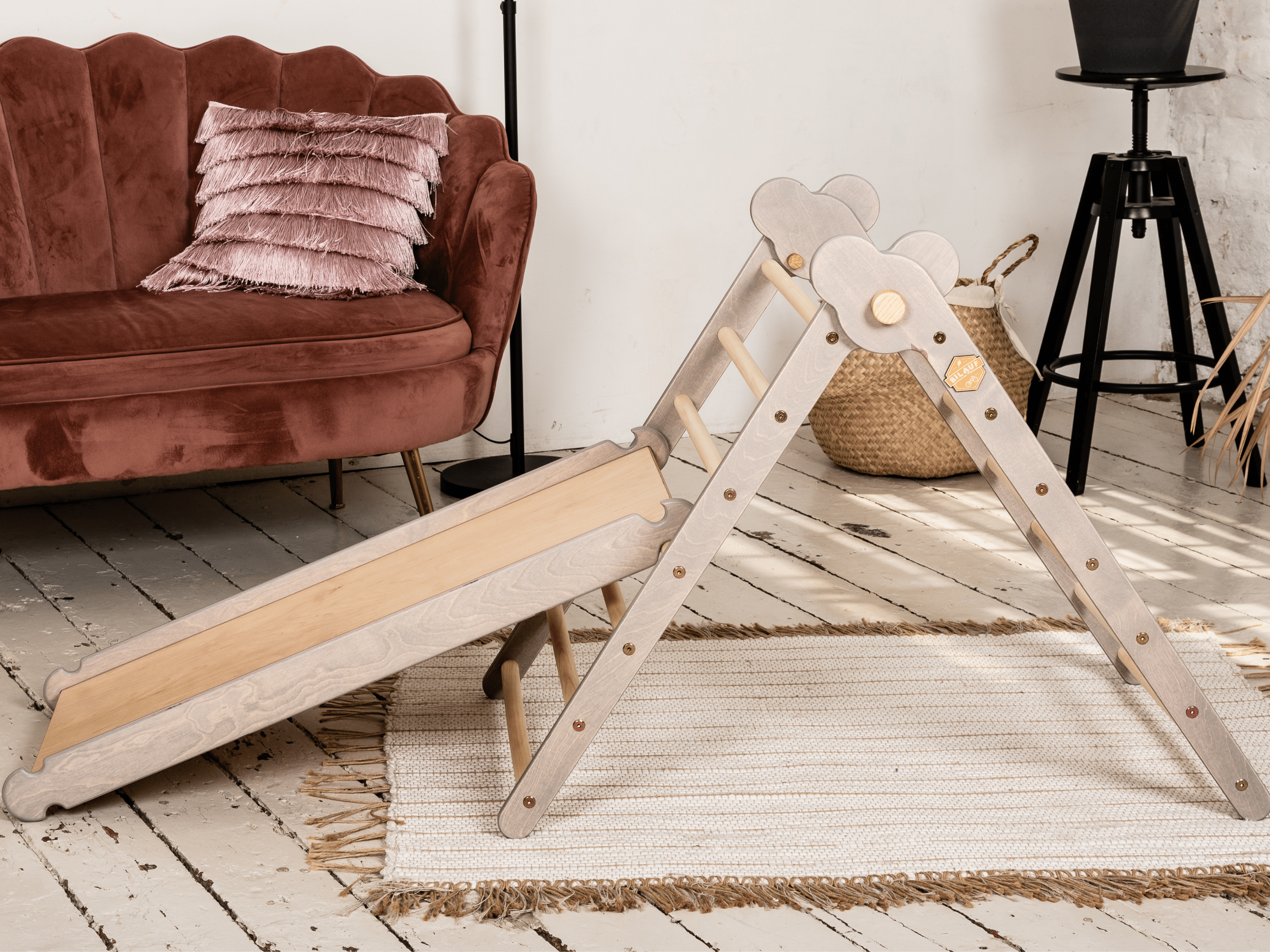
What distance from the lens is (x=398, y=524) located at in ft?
9.59

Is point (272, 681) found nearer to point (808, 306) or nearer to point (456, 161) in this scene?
point (808, 306)

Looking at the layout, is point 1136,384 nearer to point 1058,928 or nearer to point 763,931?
point 1058,928

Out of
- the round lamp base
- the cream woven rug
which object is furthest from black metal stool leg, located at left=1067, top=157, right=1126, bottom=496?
the round lamp base

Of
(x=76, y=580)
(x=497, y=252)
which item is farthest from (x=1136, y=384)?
(x=76, y=580)

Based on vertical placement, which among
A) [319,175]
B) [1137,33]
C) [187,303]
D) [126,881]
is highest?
[1137,33]

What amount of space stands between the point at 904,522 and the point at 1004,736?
40.0 inches

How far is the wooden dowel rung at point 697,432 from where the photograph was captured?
1743 millimetres

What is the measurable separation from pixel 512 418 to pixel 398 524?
0.39 meters

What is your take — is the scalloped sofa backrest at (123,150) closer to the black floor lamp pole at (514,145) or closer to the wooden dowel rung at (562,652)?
the black floor lamp pole at (514,145)

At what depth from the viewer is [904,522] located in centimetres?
293

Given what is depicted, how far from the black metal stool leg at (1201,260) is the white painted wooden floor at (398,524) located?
25 cm

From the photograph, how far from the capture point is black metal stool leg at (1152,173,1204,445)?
10.3 feet

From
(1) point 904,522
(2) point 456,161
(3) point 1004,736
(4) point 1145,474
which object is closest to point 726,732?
(3) point 1004,736

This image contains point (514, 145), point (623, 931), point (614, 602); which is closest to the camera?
point (623, 931)
